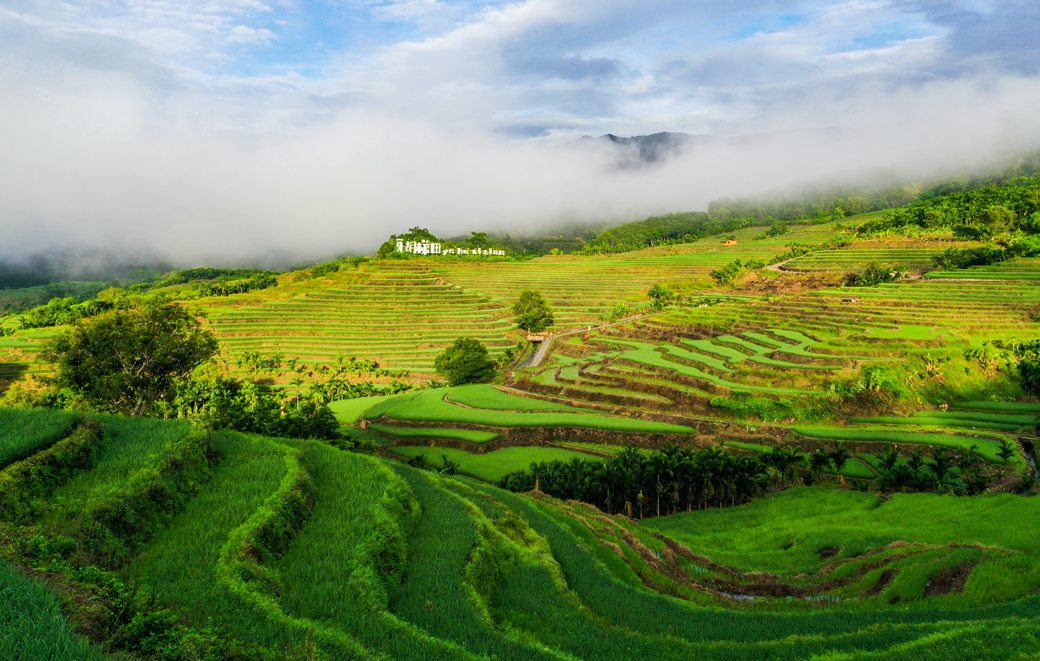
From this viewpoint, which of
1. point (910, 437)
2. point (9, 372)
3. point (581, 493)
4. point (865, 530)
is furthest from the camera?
point (9, 372)

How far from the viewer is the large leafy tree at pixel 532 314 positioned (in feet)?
265

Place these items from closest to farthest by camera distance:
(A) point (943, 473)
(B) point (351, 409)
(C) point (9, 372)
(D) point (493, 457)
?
(A) point (943, 473)
(D) point (493, 457)
(B) point (351, 409)
(C) point (9, 372)

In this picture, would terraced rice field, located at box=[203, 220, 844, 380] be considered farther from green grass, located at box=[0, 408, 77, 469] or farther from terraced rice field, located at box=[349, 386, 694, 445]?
green grass, located at box=[0, 408, 77, 469]

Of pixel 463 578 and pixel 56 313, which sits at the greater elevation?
pixel 56 313

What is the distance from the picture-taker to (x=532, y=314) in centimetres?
8069

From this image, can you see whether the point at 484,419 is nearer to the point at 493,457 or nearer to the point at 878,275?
the point at 493,457

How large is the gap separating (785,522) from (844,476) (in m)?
10.0

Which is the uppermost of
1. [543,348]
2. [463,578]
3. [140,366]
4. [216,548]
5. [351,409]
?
[140,366]

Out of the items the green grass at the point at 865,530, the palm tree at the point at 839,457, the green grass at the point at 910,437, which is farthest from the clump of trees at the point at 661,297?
the green grass at the point at 865,530

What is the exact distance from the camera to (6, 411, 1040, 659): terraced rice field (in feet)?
28.9

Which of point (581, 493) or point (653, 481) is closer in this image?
point (581, 493)

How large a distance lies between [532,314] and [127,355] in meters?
54.0

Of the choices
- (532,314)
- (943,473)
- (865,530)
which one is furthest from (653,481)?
(532,314)

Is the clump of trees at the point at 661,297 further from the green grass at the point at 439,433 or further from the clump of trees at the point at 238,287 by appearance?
the clump of trees at the point at 238,287
